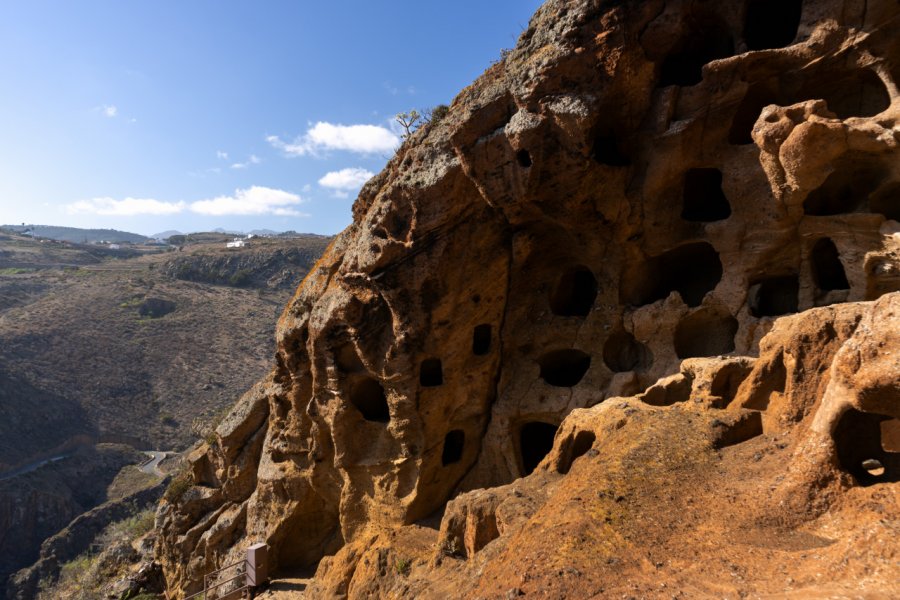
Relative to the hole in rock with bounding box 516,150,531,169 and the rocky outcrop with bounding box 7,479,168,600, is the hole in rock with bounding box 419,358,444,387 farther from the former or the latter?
the rocky outcrop with bounding box 7,479,168,600

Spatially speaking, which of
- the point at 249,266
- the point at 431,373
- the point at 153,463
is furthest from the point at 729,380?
the point at 249,266

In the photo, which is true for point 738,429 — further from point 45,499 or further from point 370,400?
point 45,499

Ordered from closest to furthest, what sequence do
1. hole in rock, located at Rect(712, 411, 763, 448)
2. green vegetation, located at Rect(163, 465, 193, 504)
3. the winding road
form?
1. hole in rock, located at Rect(712, 411, 763, 448)
2. green vegetation, located at Rect(163, 465, 193, 504)
3. the winding road

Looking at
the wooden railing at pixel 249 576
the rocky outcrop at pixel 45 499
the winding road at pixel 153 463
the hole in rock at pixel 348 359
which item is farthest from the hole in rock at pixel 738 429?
the rocky outcrop at pixel 45 499

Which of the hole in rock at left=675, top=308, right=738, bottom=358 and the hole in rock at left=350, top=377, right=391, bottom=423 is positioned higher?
the hole in rock at left=675, top=308, right=738, bottom=358

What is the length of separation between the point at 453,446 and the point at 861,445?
9.50 meters

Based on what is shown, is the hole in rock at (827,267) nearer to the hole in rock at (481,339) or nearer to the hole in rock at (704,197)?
the hole in rock at (704,197)

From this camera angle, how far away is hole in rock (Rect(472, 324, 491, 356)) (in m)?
12.8

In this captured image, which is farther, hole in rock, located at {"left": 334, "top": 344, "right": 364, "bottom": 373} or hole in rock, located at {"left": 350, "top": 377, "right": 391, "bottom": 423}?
hole in rock, located at {"left": 350, "top": 377, "right": 391, "bottom": 423}

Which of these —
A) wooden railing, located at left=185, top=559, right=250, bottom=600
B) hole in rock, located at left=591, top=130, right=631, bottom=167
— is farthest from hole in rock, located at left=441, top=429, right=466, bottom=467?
hole in rock, located at left=591, top=130, right=631, bottom=167

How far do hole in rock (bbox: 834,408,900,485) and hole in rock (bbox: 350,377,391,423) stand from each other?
1006 cm

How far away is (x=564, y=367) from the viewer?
13.0 m

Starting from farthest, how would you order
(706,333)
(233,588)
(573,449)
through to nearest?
(233,588) < (706,333) < (573,449)

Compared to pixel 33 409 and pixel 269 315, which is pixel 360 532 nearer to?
pixel 33 409
